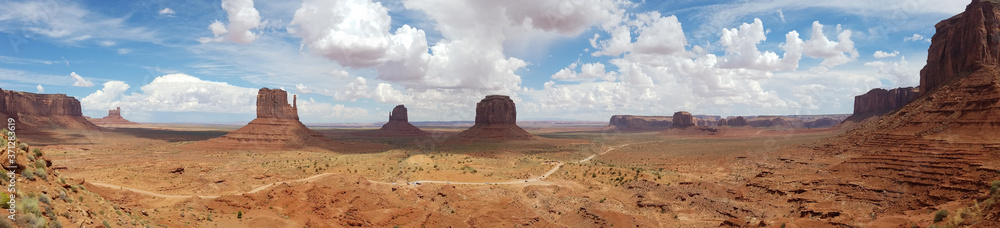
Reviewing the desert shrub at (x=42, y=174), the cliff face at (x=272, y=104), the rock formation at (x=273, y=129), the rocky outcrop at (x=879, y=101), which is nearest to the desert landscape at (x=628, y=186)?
the desert shrub at (x=42, y=174)

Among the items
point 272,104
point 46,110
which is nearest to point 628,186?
point 272,104

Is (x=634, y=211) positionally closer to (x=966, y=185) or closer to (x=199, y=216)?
(x=966, y=185)

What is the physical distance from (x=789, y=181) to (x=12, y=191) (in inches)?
1713

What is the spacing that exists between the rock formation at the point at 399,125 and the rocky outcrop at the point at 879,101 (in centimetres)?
14288

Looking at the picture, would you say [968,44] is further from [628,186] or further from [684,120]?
[684,120]

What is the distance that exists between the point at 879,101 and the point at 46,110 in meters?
243

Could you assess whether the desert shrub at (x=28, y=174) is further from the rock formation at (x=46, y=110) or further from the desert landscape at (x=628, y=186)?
the rock formation at (x=46, y=110)

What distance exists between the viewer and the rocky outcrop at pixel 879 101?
4427 inches

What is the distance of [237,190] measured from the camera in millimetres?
33406

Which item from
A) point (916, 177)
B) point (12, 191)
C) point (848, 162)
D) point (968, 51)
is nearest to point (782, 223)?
point (916, 177)

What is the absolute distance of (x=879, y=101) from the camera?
394 feet

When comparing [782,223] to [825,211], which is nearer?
[782,223]

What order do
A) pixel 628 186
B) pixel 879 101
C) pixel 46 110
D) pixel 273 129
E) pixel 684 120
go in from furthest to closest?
pixel 684 120 → pixel 46 110 → pixel 879 101 → pixel 273 129 → pixel 628 186

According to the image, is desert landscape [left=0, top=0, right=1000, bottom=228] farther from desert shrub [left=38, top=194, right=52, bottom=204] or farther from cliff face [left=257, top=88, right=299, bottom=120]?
cliff face [left=257, top=88, right=299, bottom=120]
